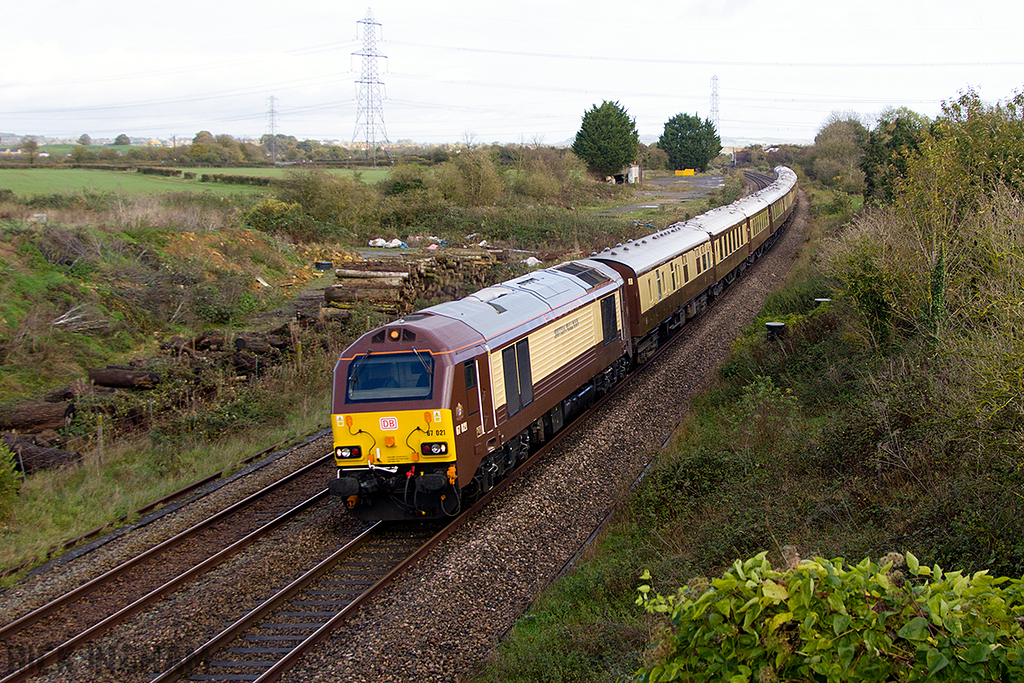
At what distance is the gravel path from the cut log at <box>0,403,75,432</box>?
14.3ft

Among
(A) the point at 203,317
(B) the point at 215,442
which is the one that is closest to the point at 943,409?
(B) the point at 215,442

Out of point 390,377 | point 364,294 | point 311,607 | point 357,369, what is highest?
point 364,294

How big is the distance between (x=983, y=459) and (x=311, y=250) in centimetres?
2858

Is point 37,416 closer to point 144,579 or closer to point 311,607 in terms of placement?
point 144,579

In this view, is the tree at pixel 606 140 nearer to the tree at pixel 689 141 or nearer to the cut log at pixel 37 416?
the tree at pixel 689 141

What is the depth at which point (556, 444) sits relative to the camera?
14172 millimetres

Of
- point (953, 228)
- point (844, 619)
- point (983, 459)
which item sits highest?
point (953, 228)

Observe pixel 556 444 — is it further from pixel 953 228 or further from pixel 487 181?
pixel 487 181

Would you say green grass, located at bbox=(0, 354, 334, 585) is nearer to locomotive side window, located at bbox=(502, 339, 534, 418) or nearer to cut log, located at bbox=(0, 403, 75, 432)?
cut log, located at bbox=(0, 403, 75, 432)

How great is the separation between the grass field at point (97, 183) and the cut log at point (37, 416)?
→ 2570 cm

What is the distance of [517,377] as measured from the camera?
1217 cm

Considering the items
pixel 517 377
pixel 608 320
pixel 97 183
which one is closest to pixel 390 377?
pixel 517 377

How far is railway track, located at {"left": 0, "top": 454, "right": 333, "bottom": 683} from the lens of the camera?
805cm

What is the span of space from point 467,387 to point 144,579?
510 centimetres
